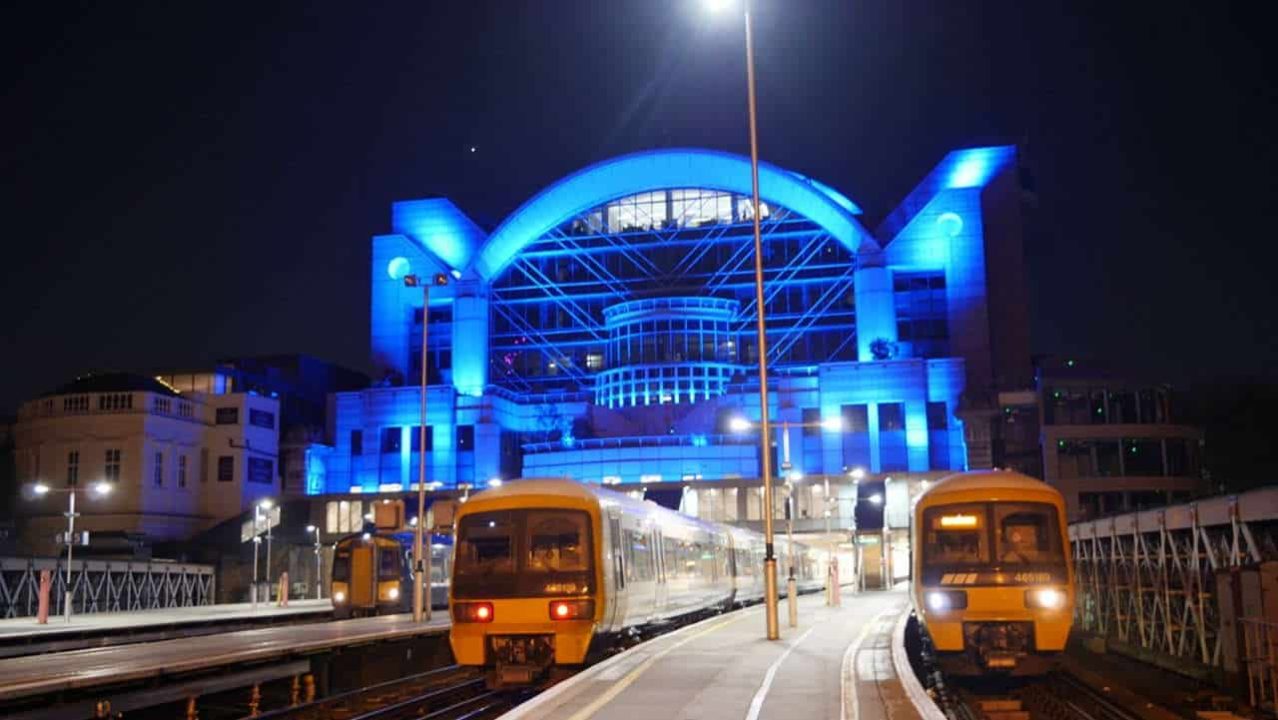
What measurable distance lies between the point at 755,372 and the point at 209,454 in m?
47.2

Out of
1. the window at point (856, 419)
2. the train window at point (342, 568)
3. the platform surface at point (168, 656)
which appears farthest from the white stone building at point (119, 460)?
the platform surface at point (168, 656)

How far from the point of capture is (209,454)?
98.1 meters

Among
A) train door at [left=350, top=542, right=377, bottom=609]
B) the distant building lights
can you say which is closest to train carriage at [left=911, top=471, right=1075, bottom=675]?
train door at [left=350, top=542, right=377, bottom=609]

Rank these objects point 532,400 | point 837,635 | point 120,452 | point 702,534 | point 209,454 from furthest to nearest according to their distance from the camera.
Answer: point 532,400 < point 209,454 < point 120,452 < point 702,534 < point 837,635

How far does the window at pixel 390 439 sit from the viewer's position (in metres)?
Result: 113

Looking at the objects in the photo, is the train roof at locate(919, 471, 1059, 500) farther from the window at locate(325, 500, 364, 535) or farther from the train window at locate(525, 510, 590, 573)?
the window at locate(325, 500, 364, 535)

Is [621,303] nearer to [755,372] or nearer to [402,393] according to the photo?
[755,372]

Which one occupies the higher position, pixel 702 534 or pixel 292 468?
pixel 292 468

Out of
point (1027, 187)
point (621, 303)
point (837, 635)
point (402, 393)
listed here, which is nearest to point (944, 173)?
point (1027, 187)

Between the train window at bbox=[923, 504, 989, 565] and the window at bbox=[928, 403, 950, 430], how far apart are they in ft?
281

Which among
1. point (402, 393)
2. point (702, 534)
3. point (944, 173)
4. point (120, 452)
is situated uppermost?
point (944, 173)

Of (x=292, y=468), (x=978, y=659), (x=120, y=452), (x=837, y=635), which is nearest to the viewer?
(x=978, y=659)

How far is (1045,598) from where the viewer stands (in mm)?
22297

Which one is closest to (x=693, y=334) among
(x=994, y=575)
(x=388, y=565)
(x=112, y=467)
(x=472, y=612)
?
(x=112, y=467)
